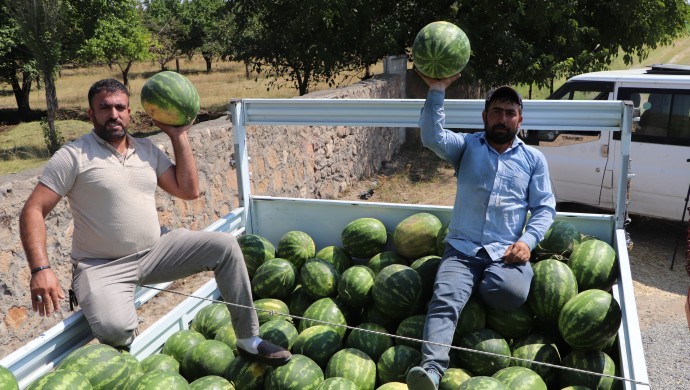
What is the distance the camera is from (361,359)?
139 inches

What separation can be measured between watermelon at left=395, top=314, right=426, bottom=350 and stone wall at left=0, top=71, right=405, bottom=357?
3042mm

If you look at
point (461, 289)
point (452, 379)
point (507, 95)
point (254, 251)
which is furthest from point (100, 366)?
point (507, 95)

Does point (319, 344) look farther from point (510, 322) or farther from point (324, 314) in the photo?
point (510, 322)

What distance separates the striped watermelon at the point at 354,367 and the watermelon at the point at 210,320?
84 centimetres

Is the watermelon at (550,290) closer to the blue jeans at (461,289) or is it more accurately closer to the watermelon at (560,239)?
the blue jeans at (461,289)

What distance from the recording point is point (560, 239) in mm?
4012

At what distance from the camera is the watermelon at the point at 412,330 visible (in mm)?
3619

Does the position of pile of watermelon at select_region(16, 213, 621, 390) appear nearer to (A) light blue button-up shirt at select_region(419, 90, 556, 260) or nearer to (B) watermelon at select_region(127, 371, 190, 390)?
(B) watermelon at select_region(127, 371, 190, 390)

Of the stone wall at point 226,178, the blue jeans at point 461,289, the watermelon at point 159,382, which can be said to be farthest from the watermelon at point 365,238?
the stone wall at point 226,178

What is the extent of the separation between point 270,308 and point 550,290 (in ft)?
5.81

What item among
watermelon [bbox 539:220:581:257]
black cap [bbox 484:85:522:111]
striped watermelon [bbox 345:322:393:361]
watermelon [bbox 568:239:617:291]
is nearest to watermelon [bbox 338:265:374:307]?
striped watermelon [bbox 345:322:393:361]

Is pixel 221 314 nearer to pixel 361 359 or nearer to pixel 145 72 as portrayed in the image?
pixel 361 359

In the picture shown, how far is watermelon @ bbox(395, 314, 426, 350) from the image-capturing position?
142 inches

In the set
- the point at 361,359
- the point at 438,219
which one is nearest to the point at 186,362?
the point at 361,359
